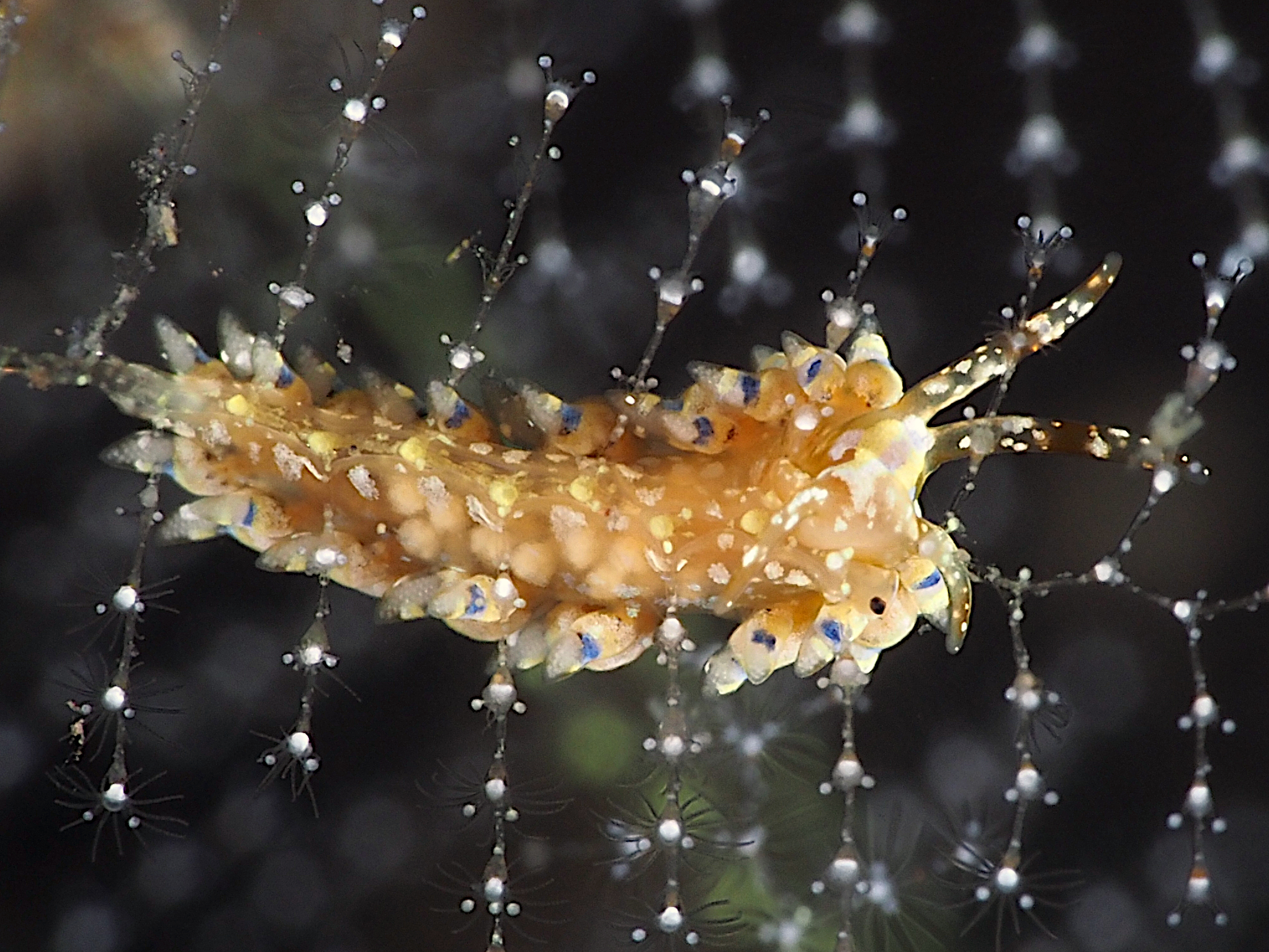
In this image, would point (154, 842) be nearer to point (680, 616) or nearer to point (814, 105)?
point (680, 616)

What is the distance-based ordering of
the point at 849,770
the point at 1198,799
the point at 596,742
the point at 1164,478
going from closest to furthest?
the point at 1164,478 < the point at 849,770 < the point at 1198,799 < the point at 596,742

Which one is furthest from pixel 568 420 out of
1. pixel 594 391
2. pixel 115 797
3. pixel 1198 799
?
pixel 1198 799

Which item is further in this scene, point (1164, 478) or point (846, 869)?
point (846, 869)

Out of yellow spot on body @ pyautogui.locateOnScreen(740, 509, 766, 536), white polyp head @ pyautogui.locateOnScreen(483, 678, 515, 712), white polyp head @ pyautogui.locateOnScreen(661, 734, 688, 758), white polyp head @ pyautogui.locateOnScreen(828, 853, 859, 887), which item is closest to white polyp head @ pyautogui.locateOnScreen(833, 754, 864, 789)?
white polyp head @ pyautogui.locateOnScreen(828, 853, 859, 887)

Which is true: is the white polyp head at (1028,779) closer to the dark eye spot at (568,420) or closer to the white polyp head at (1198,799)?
the white polyp head at (1198,799)

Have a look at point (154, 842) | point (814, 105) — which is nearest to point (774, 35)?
point (814, 105)

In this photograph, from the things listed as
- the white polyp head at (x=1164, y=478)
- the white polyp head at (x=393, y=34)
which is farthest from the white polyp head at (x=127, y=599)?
the white polyp head at (x=1164, y=478)

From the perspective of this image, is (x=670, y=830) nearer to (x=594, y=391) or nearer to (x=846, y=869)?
(x=846, y=869)
